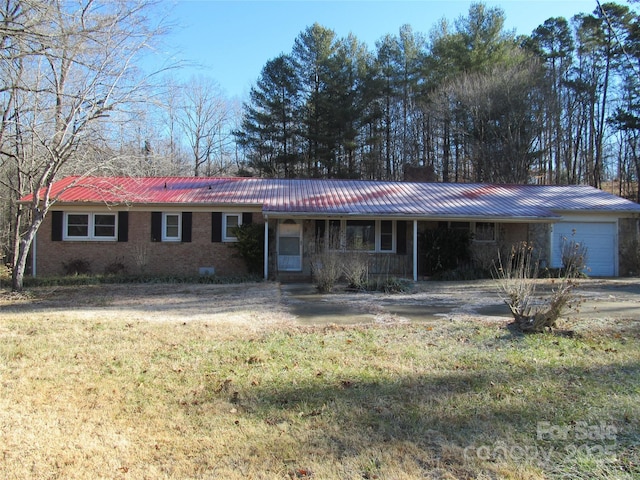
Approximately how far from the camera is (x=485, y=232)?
18.0 meters

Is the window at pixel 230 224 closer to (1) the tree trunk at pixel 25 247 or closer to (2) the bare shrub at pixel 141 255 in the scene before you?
(2) the bare shrub at pixel 141 255

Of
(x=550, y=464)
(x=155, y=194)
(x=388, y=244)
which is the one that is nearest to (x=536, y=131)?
(x=388, y=244)

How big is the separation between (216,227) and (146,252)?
2700 mm

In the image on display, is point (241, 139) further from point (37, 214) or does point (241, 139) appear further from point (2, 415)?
point (2, 415)

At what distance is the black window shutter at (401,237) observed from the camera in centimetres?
1748

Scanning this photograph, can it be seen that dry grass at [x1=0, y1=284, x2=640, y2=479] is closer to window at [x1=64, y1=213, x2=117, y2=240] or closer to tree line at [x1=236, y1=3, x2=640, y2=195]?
window at [x1=64, y1=213, x2=117, y2=240]

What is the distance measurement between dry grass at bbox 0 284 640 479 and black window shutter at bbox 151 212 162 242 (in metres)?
9.36

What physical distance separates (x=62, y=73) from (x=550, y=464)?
12.3 meters

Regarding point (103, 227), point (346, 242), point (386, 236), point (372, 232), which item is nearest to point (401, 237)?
point (386, 236)

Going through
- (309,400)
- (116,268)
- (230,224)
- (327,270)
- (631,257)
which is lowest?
(309,400)

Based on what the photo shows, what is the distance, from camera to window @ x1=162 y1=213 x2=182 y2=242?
17.0 m

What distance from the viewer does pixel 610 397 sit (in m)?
4.44

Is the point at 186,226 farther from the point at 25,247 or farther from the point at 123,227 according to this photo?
the point at 25,247

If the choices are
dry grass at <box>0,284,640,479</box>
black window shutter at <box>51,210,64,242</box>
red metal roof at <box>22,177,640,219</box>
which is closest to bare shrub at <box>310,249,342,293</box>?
red metal roof at <box>22,177,640,219</box>
